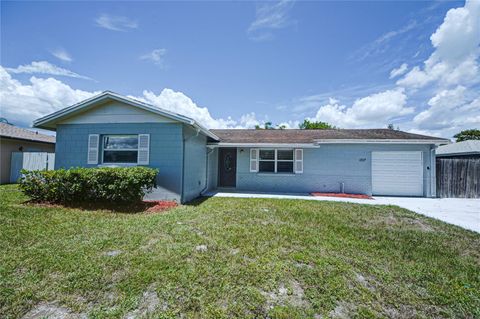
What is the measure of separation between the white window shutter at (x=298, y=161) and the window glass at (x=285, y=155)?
351 mm

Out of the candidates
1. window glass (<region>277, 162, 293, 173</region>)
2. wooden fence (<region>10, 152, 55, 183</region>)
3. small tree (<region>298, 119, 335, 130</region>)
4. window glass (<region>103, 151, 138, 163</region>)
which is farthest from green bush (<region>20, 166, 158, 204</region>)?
small tree (<region>298, 119, 335, 130</region>)

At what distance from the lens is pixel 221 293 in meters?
2.56

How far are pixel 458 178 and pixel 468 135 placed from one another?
4466 centimetres

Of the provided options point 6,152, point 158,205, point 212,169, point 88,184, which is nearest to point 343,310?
point 158,205

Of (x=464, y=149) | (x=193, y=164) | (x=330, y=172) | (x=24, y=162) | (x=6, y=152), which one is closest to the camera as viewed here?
(x=193, y=164)

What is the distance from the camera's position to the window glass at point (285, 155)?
11.5m

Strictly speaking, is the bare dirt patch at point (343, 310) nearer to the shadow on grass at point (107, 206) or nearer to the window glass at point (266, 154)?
the shadow on grass at point (107, 206)

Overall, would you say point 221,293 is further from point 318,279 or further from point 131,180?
point 131,180

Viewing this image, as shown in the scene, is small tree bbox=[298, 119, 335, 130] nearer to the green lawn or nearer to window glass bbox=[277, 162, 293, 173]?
window glass bbox=[277, 162, 293, 173]

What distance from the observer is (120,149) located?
8336 mm

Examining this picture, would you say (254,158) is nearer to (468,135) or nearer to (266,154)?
(266,154)

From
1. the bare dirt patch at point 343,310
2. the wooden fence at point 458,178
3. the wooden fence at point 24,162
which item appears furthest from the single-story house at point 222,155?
the bare dirt patch at point 343,310

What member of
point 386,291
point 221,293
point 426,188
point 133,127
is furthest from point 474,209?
point 133,127

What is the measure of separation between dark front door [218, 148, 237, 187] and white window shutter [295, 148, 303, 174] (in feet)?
12.0
